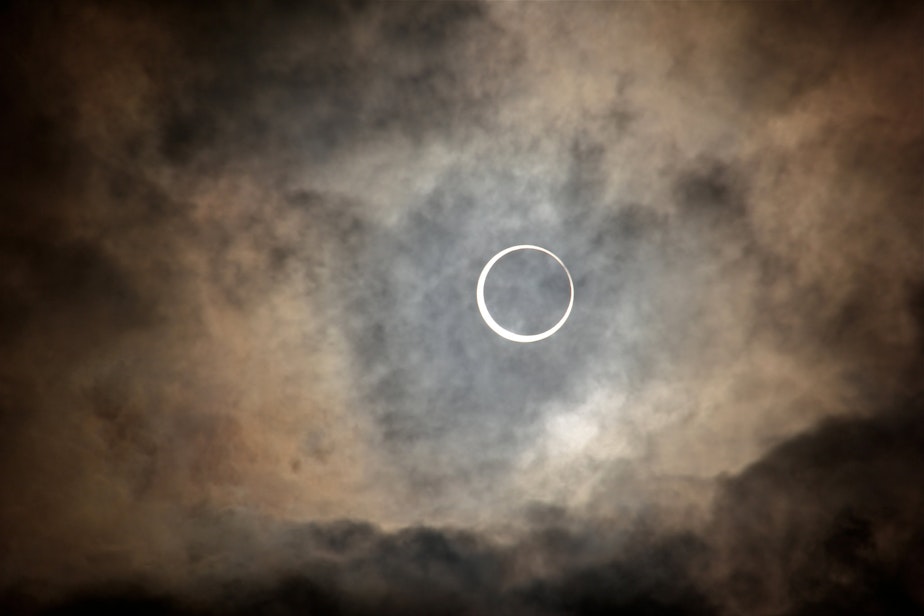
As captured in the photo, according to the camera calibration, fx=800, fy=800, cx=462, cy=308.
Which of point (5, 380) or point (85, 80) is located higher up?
point (85, 80)

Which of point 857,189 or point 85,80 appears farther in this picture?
point 857,189

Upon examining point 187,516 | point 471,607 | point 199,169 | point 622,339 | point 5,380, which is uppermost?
point 199,169

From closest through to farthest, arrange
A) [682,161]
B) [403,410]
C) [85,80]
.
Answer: [85,80] → [682,161] → [403,410]

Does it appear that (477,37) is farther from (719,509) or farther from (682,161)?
(719,509)

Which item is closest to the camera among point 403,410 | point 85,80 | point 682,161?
point 85,80

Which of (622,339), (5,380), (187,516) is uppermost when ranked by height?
(622,339)

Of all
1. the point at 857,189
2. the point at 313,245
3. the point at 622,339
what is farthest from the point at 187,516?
the point at 857,189

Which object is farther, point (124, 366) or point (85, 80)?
point (124, 366)

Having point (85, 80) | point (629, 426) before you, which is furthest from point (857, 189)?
point (85, 80)

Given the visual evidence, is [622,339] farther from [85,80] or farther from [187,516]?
[85,80]
